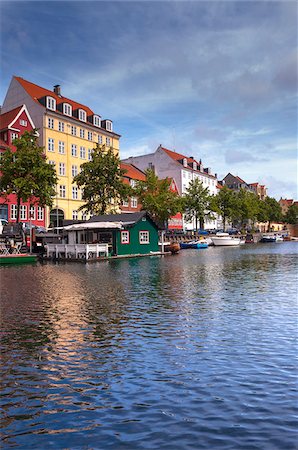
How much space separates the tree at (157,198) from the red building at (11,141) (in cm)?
1922

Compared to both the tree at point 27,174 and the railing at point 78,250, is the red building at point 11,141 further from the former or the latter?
the railing at point 78,250

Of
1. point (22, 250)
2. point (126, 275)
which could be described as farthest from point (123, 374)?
point (22, 250)

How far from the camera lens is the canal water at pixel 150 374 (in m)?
6.57

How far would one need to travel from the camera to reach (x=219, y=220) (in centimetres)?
13500

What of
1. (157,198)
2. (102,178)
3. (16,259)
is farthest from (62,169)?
(16,259)

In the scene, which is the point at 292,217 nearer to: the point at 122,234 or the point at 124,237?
the point at 124,237

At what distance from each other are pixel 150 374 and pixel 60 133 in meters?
67.0

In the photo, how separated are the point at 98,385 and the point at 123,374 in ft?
2.53

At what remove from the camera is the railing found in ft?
152

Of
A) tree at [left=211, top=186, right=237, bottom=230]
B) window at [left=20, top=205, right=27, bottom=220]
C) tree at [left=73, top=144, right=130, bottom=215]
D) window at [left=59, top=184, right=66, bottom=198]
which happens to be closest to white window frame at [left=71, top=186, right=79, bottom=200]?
window at [left=59, top=184, right=66, bottom=198]

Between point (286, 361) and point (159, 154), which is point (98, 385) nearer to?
point (286, 361)

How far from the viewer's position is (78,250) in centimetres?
4666

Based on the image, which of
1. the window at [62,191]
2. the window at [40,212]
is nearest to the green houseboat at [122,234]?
the window at [40,212]

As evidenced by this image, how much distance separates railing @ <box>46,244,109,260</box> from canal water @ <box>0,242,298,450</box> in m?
27.6
